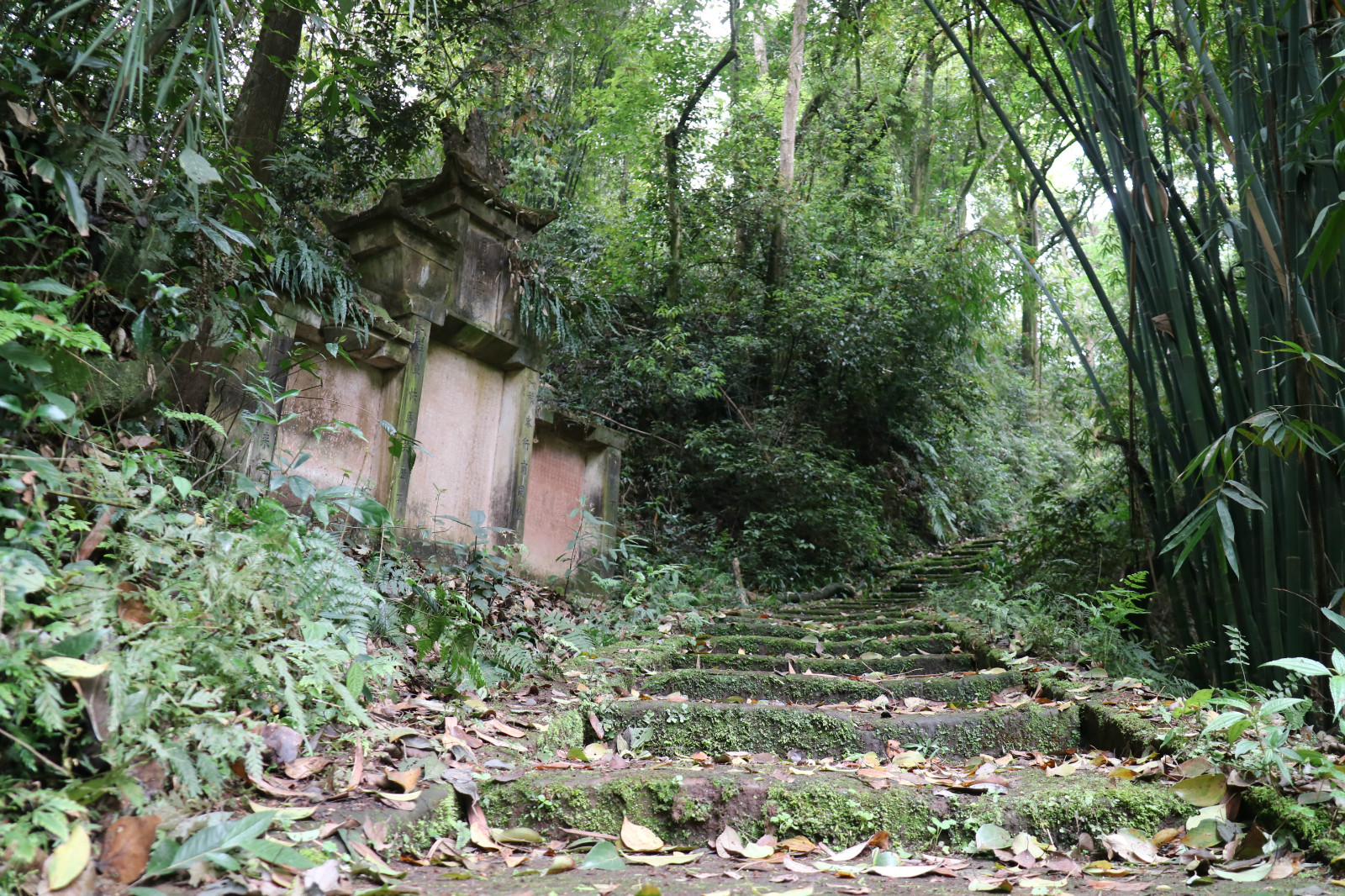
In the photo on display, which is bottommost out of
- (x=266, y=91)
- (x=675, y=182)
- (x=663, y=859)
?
(x=663, y=859)

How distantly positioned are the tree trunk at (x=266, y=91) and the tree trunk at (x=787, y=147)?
21.3 ft

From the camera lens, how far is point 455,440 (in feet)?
18.9

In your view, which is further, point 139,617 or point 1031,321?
point 1031,321

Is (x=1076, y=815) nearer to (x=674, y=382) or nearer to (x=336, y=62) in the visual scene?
(x=336, y=62)

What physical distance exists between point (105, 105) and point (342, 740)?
6.81 ft

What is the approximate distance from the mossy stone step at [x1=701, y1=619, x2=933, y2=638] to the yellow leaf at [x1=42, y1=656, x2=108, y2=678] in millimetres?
3953

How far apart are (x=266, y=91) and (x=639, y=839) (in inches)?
188

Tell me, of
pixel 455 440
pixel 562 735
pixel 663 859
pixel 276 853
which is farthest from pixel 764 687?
pixel 455 440

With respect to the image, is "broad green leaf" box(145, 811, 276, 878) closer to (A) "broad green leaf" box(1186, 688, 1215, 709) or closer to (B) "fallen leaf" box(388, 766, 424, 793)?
(B) "fallen leaf" box(388, 766, 424, 793)

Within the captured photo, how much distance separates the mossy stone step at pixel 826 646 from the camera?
4613 millimetres

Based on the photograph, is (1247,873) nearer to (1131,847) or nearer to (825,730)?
(1131,847)

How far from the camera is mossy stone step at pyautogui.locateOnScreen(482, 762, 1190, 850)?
204cm

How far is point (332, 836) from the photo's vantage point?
1.64 metres

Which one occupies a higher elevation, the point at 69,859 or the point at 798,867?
the point at 69,859
